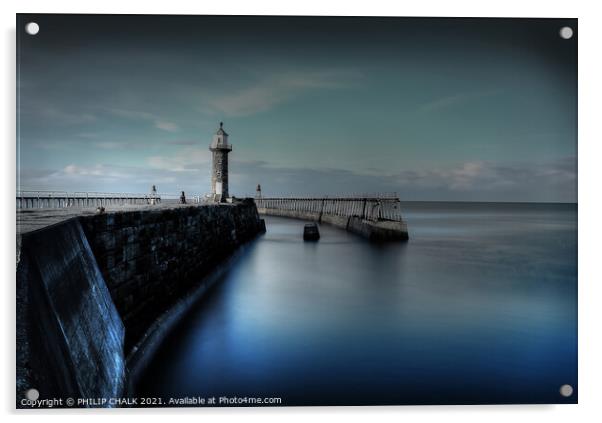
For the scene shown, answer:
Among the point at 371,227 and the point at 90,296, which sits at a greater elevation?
the point at 90,296

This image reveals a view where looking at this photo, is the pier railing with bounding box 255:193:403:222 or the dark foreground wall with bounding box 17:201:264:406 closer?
the dark foreground wall with bounding box 17:201:264:406

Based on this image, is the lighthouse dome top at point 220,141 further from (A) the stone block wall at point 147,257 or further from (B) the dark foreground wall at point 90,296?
(B) the dark foreground wall at point 90,296

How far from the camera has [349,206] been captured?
72.6 feet

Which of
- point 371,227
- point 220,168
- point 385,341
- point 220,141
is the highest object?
point 220,141

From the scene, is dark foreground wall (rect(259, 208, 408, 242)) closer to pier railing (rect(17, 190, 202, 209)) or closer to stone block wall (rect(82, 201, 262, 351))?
pier railing (rect(17, 190, 202, 209))

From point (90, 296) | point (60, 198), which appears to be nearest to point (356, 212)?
point (60, 198)

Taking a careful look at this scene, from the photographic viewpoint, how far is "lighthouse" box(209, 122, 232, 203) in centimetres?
1362

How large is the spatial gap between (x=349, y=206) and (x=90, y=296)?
2016 centimetres

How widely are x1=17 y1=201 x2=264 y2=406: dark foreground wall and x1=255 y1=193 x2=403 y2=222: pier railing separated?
11.0m

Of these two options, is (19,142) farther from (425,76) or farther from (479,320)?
(479,320)

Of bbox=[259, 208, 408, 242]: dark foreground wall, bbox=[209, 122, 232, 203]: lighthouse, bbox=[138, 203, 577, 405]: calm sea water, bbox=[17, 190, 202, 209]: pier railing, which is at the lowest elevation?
bbox=[138, 203, 577, 405]: calm sea water

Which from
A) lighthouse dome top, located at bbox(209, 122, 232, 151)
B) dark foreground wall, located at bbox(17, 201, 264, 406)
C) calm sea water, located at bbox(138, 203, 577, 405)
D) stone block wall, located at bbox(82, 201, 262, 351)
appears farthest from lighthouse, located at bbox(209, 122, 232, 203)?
dark foreground wall, located at bbox(17, 201, 264, 406)

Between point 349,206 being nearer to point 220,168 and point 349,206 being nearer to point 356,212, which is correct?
point 356,212

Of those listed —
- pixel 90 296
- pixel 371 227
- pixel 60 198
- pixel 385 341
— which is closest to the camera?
pixel 90 296
